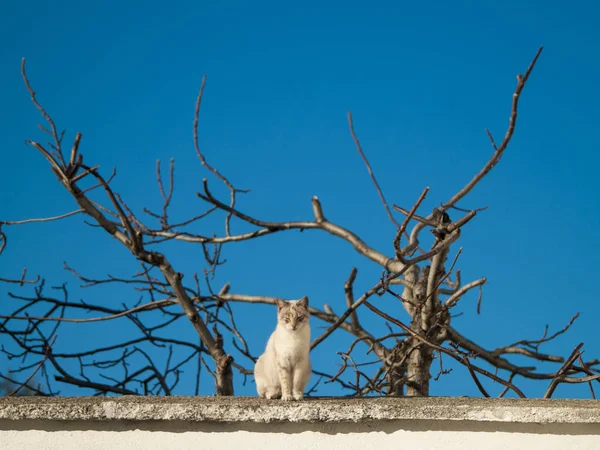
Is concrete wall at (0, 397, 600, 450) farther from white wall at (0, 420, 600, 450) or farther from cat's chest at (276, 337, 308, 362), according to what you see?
cat's chest at (276, 337, 308, 362)

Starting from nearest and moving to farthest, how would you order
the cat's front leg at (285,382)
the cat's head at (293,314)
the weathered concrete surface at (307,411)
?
1. the weathered concrete surface at (307,411)
2. the cat's front leg at (285,382)
3. the cat's head at (293,314)

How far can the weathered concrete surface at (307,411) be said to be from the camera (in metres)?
2.58

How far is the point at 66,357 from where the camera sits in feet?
19.3

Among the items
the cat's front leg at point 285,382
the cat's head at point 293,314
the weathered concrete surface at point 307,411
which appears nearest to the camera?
the weathered concrete surface at point 307,411

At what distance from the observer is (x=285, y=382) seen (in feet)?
9.53

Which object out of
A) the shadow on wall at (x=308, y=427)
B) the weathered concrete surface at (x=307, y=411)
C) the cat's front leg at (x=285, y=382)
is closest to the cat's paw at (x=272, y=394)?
the cat's front leg at (x=285, y=382)

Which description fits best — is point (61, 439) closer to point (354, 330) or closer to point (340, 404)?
point (340, 404)

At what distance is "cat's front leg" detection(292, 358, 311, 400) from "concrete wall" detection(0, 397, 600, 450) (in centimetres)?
22

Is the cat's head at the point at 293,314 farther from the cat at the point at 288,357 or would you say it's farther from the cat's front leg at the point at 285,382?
the cat's front leg at the point at 285,382

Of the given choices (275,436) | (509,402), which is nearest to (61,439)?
(275,436)

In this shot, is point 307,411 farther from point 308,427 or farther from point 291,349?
point 291,349

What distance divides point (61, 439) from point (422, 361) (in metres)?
3.00

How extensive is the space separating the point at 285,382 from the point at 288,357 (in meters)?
0.10

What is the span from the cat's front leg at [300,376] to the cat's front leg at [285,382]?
0.02 meters
